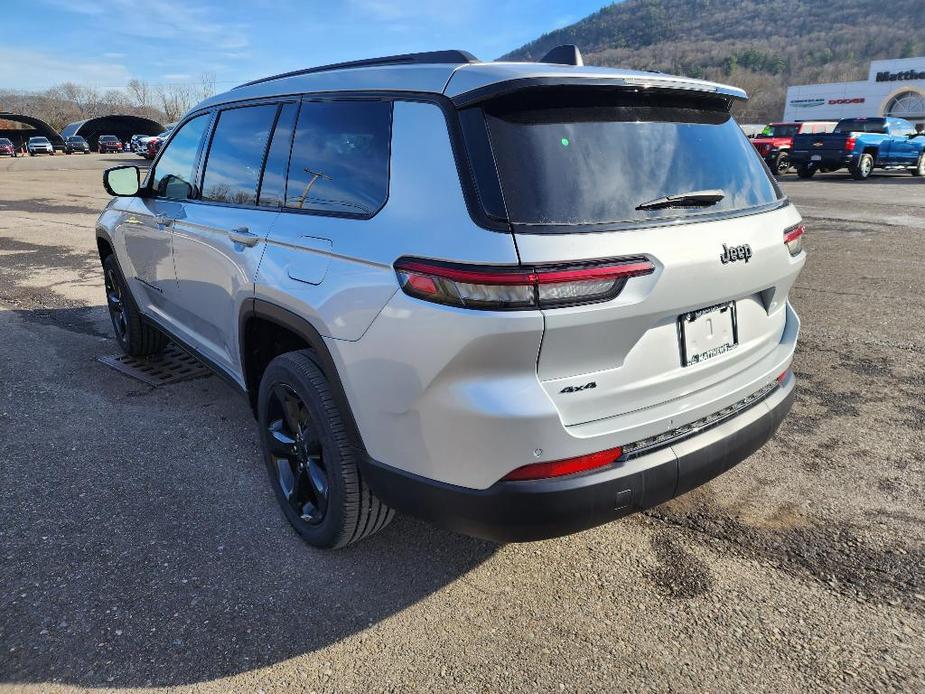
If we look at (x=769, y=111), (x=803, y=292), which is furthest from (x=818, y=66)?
(x=803, y=292)

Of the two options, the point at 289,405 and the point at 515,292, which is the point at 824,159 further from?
the point at 515,292

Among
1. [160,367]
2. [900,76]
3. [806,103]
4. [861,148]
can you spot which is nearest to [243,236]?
[160,367]

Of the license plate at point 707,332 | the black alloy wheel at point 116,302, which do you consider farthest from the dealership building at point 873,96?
the license plate at point 707,332

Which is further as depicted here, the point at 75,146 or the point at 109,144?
the point at 75,146

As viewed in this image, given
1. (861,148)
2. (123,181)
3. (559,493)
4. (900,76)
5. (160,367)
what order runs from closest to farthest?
(559,493) → (123,181) → (160,367) → (861,148) → (900,76)

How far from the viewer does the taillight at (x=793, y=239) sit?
256 cm

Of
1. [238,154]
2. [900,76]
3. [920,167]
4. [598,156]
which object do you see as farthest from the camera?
[900,76]

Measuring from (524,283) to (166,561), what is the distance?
1.93 meters

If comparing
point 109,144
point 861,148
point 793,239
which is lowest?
point 861,148

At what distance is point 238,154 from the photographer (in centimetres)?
322

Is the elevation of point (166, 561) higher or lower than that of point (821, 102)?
higher

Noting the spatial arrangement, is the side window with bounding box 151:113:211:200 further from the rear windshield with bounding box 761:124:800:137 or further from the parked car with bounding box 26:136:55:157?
the parked car with bounding box 26:136:55:157

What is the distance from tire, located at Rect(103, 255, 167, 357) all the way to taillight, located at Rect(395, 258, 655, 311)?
3.39m

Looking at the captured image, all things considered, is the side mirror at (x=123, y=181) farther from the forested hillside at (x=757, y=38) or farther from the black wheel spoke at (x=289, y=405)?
the forested hillside at (x=757, y=38)
